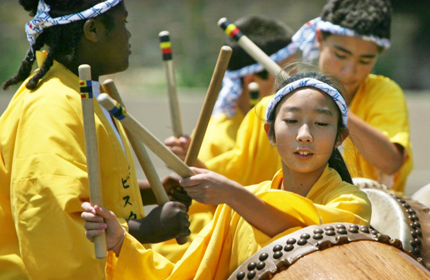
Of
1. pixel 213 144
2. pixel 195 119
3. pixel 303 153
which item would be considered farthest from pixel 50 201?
pixel 195 119

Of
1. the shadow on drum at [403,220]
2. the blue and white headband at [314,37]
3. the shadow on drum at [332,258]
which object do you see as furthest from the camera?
the blue and white headband at [314,37]

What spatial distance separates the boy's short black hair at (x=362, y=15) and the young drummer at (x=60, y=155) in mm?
1575

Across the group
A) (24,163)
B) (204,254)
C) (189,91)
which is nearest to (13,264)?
(24,163)

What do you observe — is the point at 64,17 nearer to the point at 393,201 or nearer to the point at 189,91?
the point at 393,201

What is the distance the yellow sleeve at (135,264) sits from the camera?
9.16 ft

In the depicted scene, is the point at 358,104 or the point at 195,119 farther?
the point at 195,119

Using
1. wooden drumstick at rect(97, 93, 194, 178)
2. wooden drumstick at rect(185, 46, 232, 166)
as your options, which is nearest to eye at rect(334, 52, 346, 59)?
wooden drumstick at rect(185, 46, 232, 166)

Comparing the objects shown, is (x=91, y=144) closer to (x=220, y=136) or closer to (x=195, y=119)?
(x=220, y=136)

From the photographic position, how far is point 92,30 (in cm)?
305

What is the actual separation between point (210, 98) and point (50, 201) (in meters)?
0.77

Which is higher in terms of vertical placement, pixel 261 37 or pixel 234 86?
pixel 261 37

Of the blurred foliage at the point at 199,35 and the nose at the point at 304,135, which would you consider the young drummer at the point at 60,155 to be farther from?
the blurred foliage at the point at 199,35

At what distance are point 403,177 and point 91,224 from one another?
7.71ft

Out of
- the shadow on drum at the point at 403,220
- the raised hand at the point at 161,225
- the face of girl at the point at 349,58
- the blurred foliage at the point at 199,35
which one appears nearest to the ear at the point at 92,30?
the raised hand at the point at 161,225
